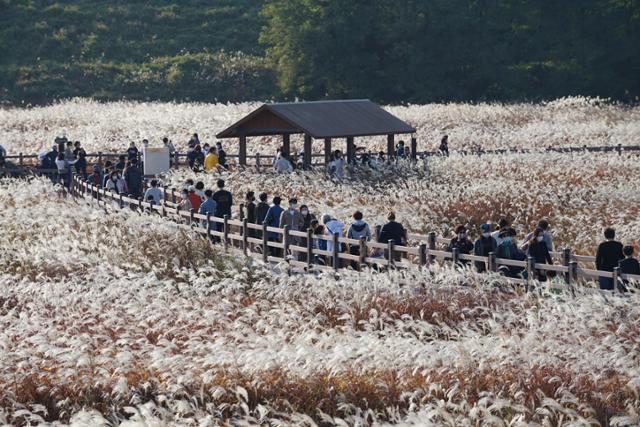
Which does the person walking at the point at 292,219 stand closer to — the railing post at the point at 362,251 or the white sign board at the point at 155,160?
the railing post at the point at 362,251

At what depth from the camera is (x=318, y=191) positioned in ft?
97.8

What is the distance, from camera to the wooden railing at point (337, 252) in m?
16.1

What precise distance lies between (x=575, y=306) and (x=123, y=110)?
43.2 metres

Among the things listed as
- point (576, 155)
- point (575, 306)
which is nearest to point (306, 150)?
point (576, 155)

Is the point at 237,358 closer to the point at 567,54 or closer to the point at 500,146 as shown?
the point at 500,146

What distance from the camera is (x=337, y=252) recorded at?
18.7 meters

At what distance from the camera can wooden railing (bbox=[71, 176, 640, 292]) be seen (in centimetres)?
1614

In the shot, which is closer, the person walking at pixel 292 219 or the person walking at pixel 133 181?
the person walking at pixel 292 219

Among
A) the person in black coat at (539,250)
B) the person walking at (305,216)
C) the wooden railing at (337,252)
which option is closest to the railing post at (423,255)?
the wooden railing at (337,252)

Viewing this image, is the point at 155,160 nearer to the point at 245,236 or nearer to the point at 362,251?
the point at 245,236

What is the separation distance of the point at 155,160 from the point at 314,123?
5133 millimetres

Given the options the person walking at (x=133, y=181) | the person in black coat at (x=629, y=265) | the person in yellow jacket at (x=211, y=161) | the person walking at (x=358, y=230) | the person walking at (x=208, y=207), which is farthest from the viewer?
the person in yellow jacket at (x=211, y=161)

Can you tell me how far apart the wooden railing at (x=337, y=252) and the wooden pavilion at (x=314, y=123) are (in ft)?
33.0

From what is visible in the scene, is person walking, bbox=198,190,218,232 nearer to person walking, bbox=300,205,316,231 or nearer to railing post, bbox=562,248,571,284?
person walking, bbox=300,205,316,231
